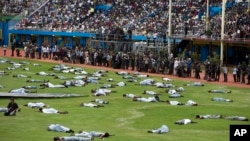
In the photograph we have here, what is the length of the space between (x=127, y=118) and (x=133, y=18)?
5311cm

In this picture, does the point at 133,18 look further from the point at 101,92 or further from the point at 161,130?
the point at 161,130

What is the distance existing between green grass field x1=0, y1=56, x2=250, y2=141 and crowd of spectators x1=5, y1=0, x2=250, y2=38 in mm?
23955

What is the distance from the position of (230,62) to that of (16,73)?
2257 centimetres

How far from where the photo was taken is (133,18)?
81500 mm

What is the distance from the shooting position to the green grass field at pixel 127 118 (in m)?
24.1

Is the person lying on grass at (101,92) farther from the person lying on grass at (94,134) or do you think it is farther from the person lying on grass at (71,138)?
the person lying on grass at (71,138)

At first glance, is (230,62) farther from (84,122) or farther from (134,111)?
(84,122)

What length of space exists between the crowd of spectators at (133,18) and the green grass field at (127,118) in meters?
24.0

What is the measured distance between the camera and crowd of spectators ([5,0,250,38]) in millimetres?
65625

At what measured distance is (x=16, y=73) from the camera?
5134 centimetres

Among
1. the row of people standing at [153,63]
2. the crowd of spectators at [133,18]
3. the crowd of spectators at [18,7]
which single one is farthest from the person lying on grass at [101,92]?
the crowd of spectators at [18,7]

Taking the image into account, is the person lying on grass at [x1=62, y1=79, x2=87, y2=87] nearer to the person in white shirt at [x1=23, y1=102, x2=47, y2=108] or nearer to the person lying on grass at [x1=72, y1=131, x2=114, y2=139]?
the person in white shirt at [x1=23, y1=102, x2=47, y2=108]

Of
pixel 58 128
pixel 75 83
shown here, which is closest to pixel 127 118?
pixel 58 128

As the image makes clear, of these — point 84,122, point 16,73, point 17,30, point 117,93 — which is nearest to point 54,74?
point 16,73
